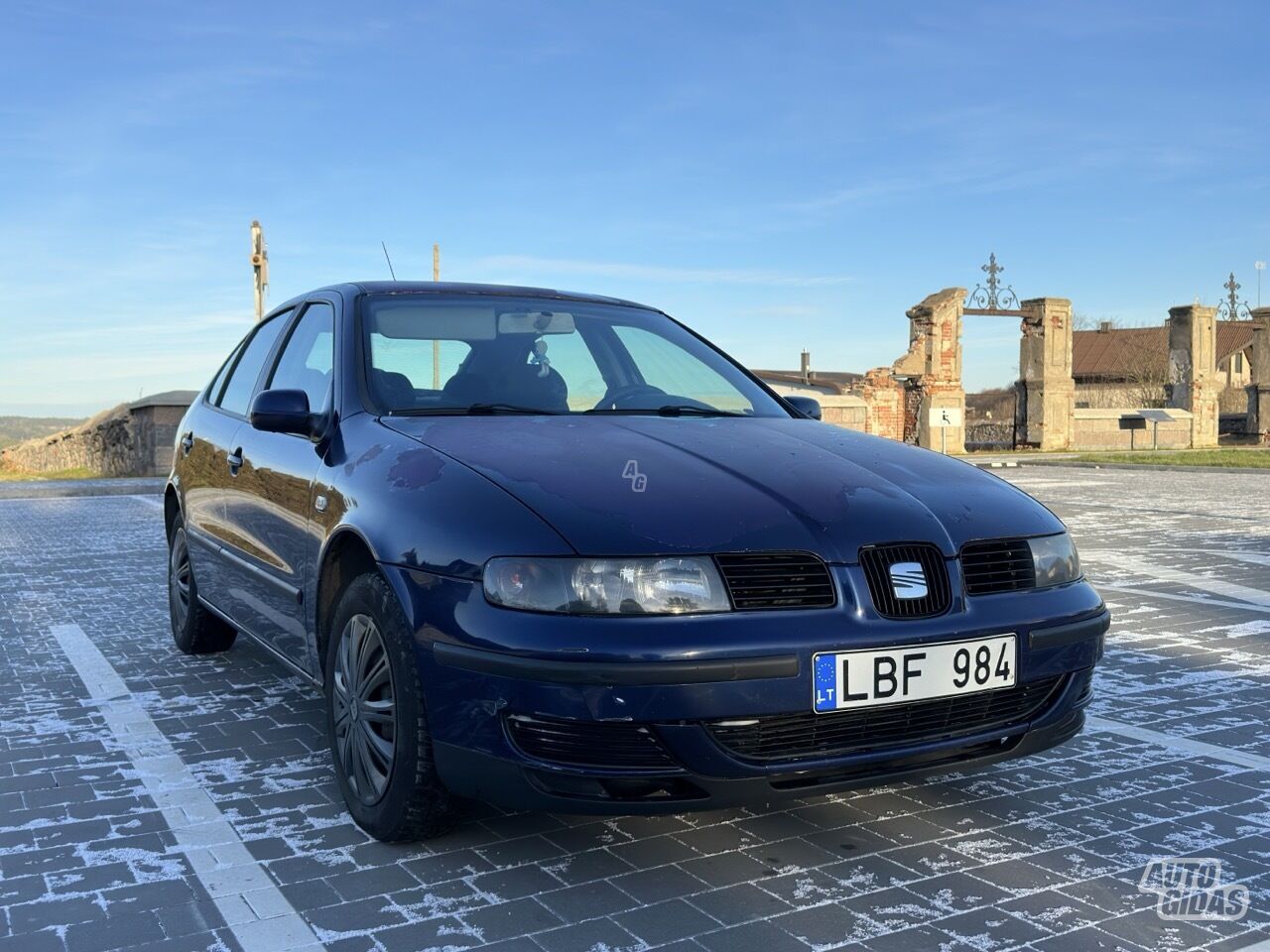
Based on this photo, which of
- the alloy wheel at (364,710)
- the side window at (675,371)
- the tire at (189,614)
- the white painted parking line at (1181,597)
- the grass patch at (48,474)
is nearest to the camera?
the alloy wheel at (364,710)

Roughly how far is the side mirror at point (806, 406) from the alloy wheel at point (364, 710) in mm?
1990

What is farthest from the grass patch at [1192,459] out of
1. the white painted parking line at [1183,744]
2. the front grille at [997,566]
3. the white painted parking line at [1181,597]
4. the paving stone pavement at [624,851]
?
the front grille at [997,566]

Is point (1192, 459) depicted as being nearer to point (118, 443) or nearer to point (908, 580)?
point (118, 443)

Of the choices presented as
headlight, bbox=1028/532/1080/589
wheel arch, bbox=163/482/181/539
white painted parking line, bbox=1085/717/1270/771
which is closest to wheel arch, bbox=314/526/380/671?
headlight, bbox=1028/532/1080/589

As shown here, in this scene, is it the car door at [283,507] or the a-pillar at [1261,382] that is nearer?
the car door at [283,507]

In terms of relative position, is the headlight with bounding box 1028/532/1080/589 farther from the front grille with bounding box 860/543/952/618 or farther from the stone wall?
the stone wall

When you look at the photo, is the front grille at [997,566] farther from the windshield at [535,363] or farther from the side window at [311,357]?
the side window at [311,357]

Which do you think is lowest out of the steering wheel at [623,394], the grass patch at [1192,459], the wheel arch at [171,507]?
the grass patch at [1192,459]

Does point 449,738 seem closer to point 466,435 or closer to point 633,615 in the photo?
point 633,615

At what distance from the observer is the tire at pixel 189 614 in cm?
567

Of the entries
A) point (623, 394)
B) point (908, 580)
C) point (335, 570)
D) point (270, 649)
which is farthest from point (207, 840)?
point (908, 580)

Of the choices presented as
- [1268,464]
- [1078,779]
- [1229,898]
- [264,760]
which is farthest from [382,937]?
[1268,464]

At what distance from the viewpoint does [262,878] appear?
120 inches

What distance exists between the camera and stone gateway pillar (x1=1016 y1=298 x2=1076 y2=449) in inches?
1330
